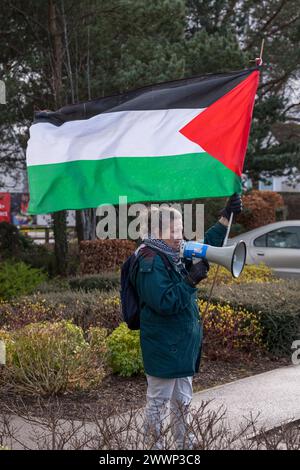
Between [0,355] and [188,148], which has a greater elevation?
[188,148]

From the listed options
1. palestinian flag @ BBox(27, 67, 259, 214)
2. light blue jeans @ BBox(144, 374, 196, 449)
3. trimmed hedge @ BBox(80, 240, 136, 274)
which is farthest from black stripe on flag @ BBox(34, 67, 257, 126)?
trimmed hedge @ BBox(80, 240, 136, 274)

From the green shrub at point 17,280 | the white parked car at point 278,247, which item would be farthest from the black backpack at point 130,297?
the white parked car at point 278,247

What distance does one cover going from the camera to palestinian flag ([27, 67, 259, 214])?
19.9 ft

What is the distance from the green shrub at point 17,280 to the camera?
483 inches

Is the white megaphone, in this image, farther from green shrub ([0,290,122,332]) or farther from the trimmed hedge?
the trimmed hedge

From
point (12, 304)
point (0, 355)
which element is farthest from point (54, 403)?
point (12, 304)

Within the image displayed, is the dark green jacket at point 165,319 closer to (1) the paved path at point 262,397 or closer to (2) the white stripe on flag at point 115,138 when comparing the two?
(1) the paved path at point 262,397

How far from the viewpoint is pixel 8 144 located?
18.9 meters

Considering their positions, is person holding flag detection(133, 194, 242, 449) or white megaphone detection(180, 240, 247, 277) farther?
white megaphone detection(180, 240, 247, 277)

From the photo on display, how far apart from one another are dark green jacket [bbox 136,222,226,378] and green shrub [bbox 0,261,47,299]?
7482 millimetres

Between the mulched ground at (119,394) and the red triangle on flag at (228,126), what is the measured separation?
6.92 ft
